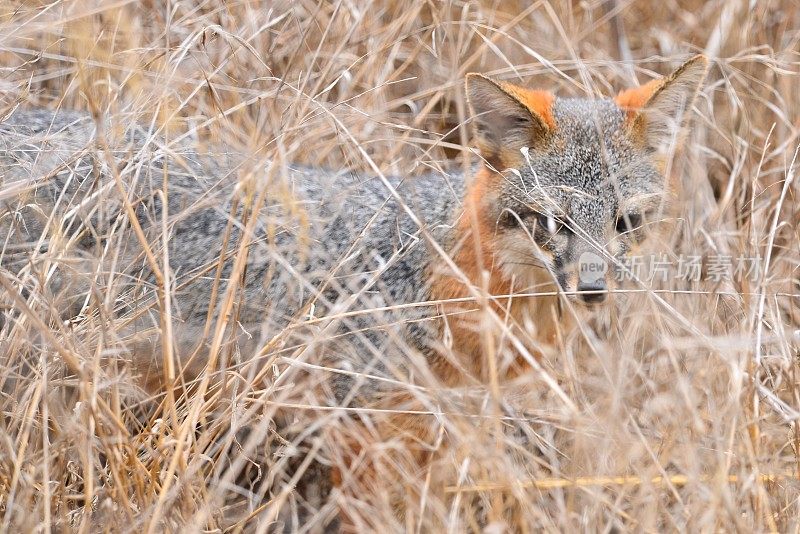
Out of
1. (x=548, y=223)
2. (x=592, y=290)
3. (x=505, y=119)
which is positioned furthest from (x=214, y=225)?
(x=592, y=290)

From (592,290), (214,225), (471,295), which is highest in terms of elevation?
(592,290)

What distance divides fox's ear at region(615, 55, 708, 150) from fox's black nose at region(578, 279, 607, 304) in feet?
2.01

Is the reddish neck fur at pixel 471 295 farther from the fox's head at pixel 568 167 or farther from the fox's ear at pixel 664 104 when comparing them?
the fox's ear at pixel 664 104

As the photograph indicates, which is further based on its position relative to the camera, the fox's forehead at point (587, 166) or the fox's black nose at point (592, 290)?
the fox's forehead at point (587, 166)

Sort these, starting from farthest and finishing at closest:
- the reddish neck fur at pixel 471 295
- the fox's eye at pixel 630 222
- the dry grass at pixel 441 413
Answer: the reddish neck fur at pixel 471 295 → the fox's eye at pixel 630 222 → the dry grass at pixel 441 413

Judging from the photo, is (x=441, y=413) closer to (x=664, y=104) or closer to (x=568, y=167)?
(x=568, y=167)

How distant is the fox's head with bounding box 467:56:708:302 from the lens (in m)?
3.22

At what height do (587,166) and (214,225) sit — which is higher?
(587,166)

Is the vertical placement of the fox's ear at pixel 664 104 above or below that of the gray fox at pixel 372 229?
above

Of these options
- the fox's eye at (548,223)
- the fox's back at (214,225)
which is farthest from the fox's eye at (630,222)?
the fox's back at (214,225)

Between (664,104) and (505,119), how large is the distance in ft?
1.81

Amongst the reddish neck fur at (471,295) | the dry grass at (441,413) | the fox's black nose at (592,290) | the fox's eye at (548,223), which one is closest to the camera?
the dry grass at (441,413)

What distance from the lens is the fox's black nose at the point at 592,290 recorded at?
3.04 metres

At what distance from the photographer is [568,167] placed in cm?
336
